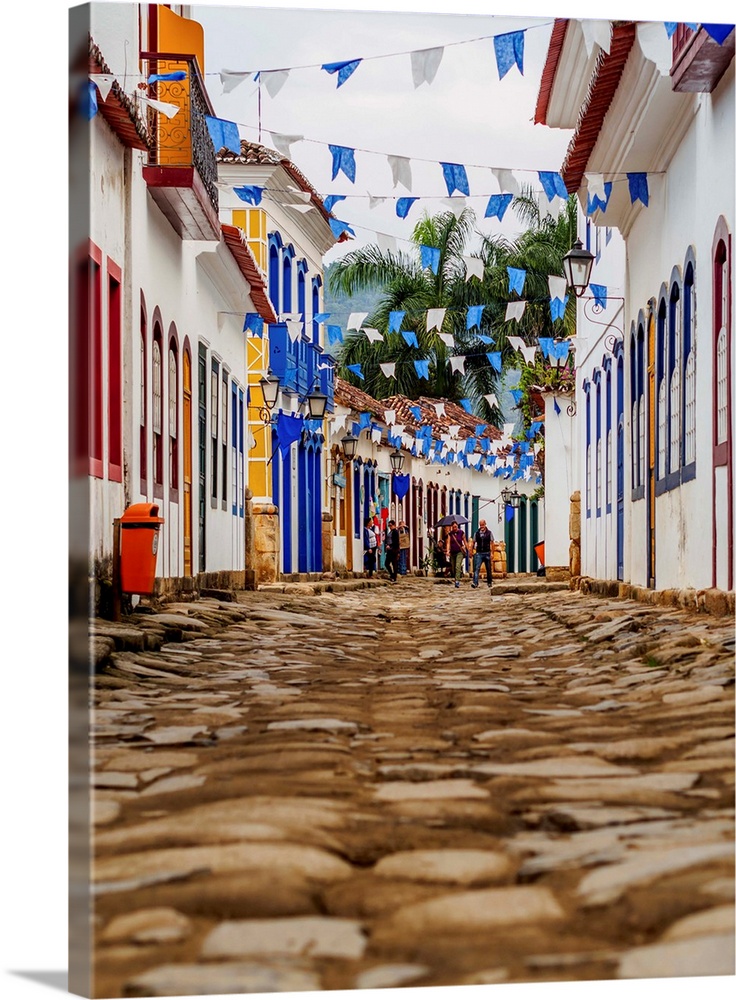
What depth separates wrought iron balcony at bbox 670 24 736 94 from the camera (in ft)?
24.0

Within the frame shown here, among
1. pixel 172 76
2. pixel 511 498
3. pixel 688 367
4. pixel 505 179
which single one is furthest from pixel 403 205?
pixel 511 498

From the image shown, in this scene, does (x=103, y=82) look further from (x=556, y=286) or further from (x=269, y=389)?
(x=269, y=389)

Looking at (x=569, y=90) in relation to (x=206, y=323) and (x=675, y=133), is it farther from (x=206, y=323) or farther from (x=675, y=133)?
(x=206, y=323)

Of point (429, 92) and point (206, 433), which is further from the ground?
point (429, 92)

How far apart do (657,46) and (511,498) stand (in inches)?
1259

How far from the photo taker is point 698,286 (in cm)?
916

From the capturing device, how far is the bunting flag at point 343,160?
1012 centimetres

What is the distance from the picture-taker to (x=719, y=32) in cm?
688

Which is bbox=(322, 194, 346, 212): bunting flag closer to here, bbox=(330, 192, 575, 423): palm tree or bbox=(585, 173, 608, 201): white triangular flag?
bbox=(585, 173, 608, 201): white triangular flag

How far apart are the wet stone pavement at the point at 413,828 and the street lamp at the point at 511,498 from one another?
32727mm

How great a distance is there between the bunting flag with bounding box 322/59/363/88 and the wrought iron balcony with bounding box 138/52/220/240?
6.71 feet

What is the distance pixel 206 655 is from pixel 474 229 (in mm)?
20785

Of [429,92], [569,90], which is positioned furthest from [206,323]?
[429,92]

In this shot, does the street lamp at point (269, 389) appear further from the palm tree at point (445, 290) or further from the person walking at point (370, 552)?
the person walking at point (370, 552)
